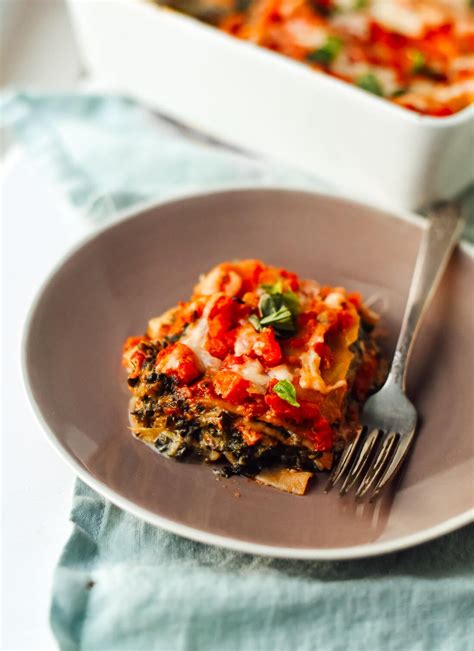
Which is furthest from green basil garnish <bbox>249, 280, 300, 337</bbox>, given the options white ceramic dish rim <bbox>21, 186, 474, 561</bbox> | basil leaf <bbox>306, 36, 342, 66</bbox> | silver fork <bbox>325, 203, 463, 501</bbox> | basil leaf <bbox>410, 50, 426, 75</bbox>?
basil leaf <bbox>410, 50, 426, 75</bbox>

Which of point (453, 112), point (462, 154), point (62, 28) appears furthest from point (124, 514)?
point (62, 28)

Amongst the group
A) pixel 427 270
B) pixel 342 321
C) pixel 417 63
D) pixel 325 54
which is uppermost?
pixel 325 54

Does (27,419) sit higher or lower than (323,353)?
lower

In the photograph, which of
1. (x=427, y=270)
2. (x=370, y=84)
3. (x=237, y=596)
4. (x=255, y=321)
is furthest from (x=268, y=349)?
(x=370, y=84)

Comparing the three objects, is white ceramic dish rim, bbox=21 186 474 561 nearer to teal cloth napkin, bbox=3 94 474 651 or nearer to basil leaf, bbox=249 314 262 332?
teal cloth napkin, bbox=3 94 474 651

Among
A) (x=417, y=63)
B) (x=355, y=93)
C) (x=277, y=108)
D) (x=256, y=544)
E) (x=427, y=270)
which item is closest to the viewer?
(x=256, y=544)

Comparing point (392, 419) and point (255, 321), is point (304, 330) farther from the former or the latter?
point (392, 419)

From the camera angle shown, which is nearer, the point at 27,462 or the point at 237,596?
the point at 237,596
